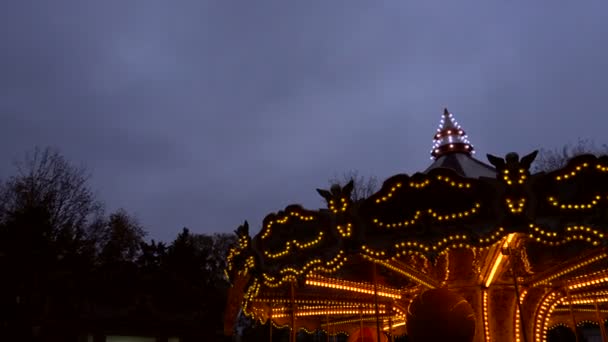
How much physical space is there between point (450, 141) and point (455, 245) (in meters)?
3.77

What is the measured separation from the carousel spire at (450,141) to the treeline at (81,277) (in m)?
14.4

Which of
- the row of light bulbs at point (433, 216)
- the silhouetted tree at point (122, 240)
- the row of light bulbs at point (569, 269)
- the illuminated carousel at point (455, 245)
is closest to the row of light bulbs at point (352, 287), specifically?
the illuminated carousel at point (455, 245)

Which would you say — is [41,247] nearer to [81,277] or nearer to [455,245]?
[81,277]

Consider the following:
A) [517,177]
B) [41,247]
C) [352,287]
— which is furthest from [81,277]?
[517,177]

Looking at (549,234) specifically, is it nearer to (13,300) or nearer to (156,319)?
(13,300)

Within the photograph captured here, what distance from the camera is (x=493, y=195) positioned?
5.84 meters

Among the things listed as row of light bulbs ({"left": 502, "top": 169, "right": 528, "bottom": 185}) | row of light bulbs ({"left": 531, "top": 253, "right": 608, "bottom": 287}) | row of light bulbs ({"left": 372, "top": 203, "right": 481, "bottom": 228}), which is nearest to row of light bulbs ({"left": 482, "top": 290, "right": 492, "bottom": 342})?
row of light bulbs ({"left": 531, "top": 253, "right": 608, "bottom": 287})

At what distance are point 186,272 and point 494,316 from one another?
933 inches

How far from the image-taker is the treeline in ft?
57.1

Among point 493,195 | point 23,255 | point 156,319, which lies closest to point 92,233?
point 156,319

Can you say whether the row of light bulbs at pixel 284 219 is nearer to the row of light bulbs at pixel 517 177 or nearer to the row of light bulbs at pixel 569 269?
the row of light bulbs at pixel 517 177

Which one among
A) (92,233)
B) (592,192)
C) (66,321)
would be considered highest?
(92,233)

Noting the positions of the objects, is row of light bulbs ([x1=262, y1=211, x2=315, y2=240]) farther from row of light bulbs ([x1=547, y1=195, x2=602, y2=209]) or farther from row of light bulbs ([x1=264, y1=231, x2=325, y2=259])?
row of light bulbs ([x1=547, y1=195, x2=602, y2=209])

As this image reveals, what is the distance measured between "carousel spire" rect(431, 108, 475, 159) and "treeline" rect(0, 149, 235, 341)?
14359mm
